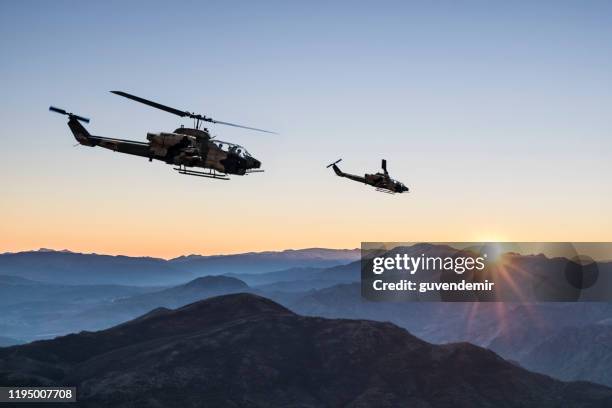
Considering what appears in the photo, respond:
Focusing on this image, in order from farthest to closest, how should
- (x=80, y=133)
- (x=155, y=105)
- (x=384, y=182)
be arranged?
(x=384, y=182) → (x=80, y=133) → (x=155, y=105)

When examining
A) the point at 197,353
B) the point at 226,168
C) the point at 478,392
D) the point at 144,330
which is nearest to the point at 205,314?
the point at 144,330

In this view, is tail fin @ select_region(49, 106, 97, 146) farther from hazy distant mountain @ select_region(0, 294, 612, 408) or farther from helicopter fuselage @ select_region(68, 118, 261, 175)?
hazy distant mountain @ select_region(0, 294, 612, 408)

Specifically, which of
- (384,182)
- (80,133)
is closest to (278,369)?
(384,182)

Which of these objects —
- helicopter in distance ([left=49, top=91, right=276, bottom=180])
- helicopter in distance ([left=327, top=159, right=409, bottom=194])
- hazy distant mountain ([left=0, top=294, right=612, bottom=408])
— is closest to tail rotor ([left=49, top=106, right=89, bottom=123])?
helicopter in distance ([left=49, top=91, right=276, bottom=180])

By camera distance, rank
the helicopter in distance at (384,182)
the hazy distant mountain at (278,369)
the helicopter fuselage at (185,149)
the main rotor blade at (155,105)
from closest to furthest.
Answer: the main rotor blade at (155,105) → the helicopter fuselage at (185,149) → the helicopter in distance at (384,182) → the hazy distant mountain at (278,369)

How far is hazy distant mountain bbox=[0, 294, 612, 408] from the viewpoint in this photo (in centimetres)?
14100

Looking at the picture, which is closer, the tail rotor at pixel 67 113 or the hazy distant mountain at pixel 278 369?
the tail rotor at pixel 67 113

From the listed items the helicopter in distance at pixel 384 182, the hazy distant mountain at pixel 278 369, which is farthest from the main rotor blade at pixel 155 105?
the hazy distant mountain at pixel 278 369

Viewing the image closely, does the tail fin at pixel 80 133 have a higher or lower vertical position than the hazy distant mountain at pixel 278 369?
higher

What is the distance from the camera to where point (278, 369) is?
15950 centimetres

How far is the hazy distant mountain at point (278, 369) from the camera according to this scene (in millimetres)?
141000

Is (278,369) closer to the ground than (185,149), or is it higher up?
closer to the ground

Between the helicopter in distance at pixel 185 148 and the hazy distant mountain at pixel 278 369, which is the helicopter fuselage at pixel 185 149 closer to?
the helicopter in distance at pixel 185 148

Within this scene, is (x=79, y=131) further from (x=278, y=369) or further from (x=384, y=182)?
(x=278, y=369)
